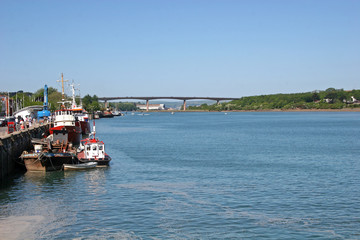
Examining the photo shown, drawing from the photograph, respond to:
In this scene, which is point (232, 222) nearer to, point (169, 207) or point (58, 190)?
point (169, 207)

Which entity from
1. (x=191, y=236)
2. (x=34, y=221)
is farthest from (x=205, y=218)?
(x=34, y=221)

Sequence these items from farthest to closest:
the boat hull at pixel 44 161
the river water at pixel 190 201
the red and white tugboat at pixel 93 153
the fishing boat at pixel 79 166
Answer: the red and white tugboat at pixel 93 153
the fishing boat at pixel 79 166
the boat hull at pixel 44 161
the river water at pixel 190 201

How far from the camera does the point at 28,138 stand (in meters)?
57.8

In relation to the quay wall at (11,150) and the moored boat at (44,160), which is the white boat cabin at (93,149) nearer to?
the moored boat at (44,160)

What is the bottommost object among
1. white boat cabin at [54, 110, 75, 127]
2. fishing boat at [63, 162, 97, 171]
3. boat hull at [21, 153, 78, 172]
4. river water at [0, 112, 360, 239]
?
river water at [0, 112, 360, 239]

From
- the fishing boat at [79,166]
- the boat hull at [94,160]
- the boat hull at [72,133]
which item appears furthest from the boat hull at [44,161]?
the boat hull at [72,133]

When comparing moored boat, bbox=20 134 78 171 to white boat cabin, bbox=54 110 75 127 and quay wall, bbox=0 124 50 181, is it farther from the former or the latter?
white boat cabin, bbox=54 110 75 127

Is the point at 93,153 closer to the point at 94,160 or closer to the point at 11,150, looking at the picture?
the point at 94,160

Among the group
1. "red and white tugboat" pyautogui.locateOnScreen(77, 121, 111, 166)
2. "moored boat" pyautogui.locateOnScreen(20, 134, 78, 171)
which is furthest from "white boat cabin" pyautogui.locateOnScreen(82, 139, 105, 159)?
"moored boat" pyautogui.locateOnScreen(20, 134, 78, 171)

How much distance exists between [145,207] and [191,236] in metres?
6.64

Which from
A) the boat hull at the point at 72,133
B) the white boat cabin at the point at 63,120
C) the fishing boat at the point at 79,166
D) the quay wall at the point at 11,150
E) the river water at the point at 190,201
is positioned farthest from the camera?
the white boat cabin at the point at 63,120

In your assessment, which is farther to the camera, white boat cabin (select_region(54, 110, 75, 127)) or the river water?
white boat cabin (select_region(54, 110, 75, 127))

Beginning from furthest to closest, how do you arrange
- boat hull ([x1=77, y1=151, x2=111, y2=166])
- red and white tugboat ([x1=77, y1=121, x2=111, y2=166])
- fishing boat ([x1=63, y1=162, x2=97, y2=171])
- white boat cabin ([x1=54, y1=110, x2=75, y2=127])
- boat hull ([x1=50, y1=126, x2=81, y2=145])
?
1. white boat cabin ([x1=54, y1=110, x2=75, y2=127])
2. boat hull ([x1=50, y1=126, x2=81, y2=145])
3. red and white tugboat ([x1=77, y1=121, x2=111, y2=166])
4. boat hull ([x1=77, y1=151, x2=111, y2=166])
5. fishing boat ([x1=63, y1=162, x2=97, y2=171])

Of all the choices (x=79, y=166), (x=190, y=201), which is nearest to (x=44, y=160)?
(x=79, y=166)
